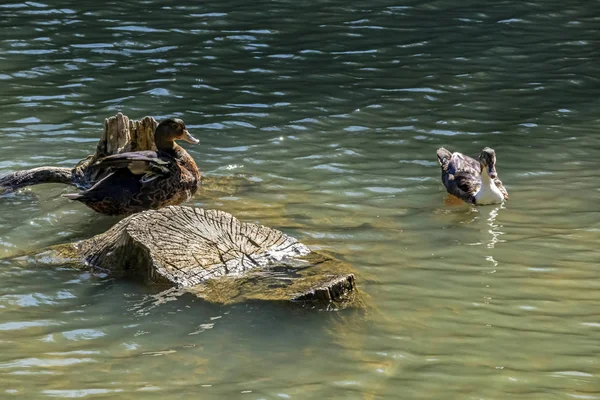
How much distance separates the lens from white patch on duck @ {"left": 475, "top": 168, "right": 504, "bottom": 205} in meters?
9.64

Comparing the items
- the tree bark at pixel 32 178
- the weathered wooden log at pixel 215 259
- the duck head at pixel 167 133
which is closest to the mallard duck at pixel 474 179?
the weathered wooden log at pixel 215 259

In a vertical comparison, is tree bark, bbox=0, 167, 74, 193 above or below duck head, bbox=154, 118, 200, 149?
below

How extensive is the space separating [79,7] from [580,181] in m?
11.6

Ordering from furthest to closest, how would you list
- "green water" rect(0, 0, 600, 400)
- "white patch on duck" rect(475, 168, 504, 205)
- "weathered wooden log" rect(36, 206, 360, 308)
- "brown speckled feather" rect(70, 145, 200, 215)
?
"white patch on duck" rect(475, 168, 504, 205)
"brown speckled feather" rect(70, 145, 200, 215)
"weathered wooden log" rect(36, 206, 360, 308)
"green water" rect(0, 0, 600, 400)

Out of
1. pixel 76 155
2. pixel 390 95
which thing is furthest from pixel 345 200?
pixel 390 95

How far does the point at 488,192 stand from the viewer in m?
9.66

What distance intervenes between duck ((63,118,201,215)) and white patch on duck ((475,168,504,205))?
9.59ft

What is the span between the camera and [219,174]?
34.6 ft

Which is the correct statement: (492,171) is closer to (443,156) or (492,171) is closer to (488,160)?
(488,160)

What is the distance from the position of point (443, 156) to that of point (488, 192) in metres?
1.06

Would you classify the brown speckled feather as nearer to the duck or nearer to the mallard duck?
the duck

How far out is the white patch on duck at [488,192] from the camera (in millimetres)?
9641

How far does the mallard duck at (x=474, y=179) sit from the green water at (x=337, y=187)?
16 cm

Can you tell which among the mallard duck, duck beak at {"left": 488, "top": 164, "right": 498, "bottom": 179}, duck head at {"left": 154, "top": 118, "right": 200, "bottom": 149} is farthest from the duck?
duck beak at {"left": 488, "top": 164, "right": 498, "bottom": 179}
